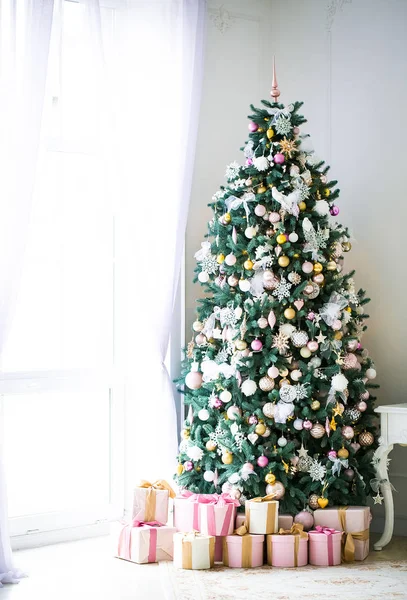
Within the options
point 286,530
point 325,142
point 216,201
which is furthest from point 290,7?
point 286,530

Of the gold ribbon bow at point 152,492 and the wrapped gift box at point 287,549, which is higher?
the gold ribbon bow at point 152,492

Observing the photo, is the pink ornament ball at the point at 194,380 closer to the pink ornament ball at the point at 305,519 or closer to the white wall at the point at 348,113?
the white wall at the point at 348,113

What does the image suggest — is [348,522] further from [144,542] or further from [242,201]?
[242,201]

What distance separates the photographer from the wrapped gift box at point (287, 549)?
384 centimetres

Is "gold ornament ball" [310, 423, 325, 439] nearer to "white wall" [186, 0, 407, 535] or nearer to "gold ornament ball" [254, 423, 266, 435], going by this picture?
"gold ornament ball" [254, 423, 266, 435]

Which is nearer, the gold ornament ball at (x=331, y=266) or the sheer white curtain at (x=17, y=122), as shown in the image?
the sheer white curtain at (x=17, y=122)

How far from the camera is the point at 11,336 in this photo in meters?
4.29

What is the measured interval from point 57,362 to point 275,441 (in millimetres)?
1223

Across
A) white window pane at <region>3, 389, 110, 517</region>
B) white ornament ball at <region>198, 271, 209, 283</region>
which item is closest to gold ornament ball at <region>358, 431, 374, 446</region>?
white ornament ball at <region>198, 271, 209, 283</region>

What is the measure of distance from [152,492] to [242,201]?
4.79 ft

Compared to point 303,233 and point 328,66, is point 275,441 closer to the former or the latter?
point 303,233

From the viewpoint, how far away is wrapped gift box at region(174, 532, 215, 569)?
3787 millimetres

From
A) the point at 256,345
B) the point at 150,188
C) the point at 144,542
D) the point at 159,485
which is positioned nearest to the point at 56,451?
the point at 159,485

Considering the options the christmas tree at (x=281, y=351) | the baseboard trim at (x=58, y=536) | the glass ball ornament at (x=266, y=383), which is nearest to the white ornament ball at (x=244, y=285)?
the christmas tree at (x=281, y=351)
